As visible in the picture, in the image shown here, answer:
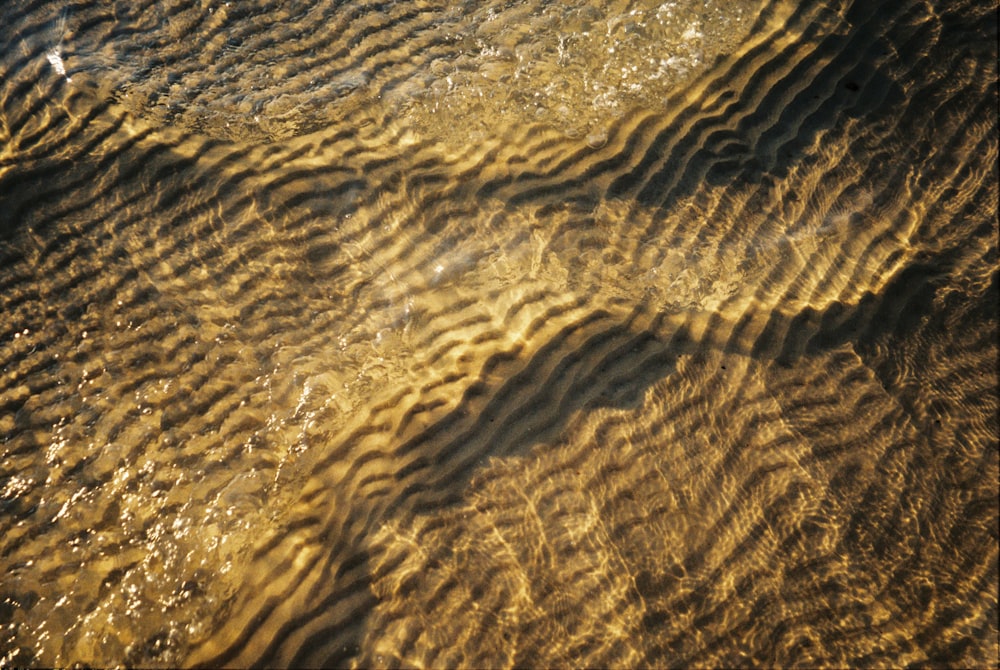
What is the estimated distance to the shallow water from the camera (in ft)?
11.3

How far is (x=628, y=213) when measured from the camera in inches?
170

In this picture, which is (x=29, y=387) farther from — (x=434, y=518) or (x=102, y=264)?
(x=434, y=518)

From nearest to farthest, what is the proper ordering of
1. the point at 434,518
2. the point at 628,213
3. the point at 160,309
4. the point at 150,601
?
1. the point at 150,601
2. the point at 434,518
3. the point at 160,309
4. the point at 628,213

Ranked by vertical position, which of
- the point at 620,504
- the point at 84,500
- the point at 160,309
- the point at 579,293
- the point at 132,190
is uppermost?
the point at 132,190

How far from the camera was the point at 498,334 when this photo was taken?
401 cm

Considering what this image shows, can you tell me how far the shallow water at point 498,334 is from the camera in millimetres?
3430

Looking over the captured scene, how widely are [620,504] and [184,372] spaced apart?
2634 mm

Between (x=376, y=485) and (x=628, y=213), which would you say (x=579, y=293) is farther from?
(x=376, y=485)

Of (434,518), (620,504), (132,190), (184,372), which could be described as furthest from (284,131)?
(620,504)

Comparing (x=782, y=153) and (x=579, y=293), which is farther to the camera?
(x=782, y=153)

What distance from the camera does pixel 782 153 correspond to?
14.8 ft

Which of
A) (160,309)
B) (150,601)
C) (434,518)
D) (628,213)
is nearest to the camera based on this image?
(150,601)

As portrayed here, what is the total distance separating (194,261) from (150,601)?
1961mm

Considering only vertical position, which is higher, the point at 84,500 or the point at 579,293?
the point at 579,293
